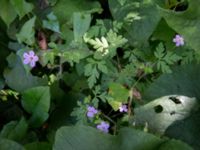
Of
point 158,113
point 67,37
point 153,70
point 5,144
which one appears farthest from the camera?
point 67,37

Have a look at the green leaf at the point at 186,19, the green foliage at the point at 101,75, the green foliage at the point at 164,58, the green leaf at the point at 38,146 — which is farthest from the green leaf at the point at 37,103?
the green leaf at the point at 186,19

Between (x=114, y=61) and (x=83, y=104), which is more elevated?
(x=114, y=61)

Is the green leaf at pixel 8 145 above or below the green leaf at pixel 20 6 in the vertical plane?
below

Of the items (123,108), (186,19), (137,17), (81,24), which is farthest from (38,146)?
(186,19)

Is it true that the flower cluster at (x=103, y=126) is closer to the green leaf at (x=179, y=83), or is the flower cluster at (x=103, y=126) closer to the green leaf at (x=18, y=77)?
the green leaf at (x=179, y=83)

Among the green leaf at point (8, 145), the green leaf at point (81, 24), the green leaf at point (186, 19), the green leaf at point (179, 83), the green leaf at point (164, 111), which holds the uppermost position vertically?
the green leaf at point (186, 19)

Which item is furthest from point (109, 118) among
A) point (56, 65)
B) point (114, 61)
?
point (56, 65)

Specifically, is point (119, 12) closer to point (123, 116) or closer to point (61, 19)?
point (61, 19)

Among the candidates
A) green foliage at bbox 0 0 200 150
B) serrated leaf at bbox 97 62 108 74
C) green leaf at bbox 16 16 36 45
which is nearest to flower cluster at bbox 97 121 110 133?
green foliage at bbox 0 0 200 150
